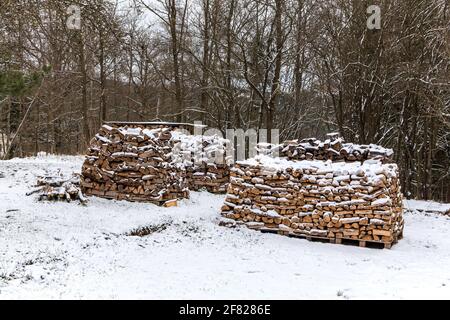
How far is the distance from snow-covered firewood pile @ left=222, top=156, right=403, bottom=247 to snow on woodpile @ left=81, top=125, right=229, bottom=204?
187 centimetres

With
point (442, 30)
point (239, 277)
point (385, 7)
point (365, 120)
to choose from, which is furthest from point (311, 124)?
point (239, 277)

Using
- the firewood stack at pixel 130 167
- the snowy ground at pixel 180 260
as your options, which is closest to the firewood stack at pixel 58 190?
the snowy ground at pixel 180 260

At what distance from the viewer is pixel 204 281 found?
18.9 ft

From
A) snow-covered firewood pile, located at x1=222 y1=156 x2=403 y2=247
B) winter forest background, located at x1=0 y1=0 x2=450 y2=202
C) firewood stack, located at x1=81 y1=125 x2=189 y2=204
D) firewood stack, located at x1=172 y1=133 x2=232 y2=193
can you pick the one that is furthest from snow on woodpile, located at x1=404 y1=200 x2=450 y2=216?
firewood stack, located at x1=81 y1=125 x2=189 y2=204

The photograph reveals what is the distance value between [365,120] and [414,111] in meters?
2.01

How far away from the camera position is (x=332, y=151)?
11.3m

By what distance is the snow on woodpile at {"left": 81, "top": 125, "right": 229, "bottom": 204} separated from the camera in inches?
411

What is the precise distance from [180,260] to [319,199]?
340 cm

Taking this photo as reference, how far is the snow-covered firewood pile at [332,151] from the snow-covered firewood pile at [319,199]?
152 centimetres

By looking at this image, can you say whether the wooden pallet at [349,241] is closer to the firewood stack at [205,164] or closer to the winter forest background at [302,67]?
the firewood stack at [205,164]

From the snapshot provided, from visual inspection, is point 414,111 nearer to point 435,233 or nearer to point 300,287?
point 435,233

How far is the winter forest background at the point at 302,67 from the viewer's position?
15.8m

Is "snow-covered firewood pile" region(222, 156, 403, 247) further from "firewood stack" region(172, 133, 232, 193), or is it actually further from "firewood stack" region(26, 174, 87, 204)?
"firewood stack" region(172, 133, 232, 193)

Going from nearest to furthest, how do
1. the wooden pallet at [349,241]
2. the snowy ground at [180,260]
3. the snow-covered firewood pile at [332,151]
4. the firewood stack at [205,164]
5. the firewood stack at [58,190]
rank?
the snowy ground at [180,260] → the wooden pallet at [349,241] → the firewood stack at [58,190] → the snow-covered firewood pile at [332,151] → the firewood stack at [205,164]
